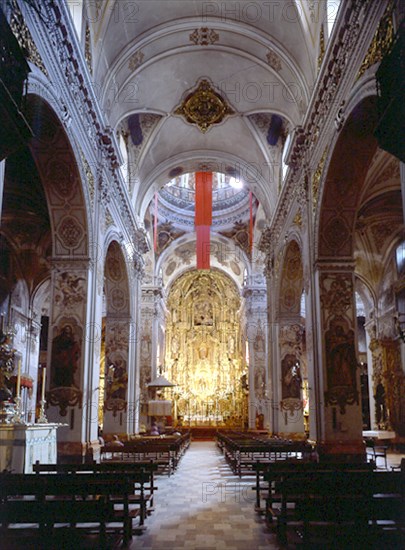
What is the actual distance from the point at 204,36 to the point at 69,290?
7632 millimetres

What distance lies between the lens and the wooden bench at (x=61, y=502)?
4.80 meters

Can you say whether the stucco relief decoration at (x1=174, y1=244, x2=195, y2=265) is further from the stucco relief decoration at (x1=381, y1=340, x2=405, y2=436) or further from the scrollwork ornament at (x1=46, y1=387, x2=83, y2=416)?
the scrollwork ornament at (x1=46, y1=387, x2=83, y2=416)

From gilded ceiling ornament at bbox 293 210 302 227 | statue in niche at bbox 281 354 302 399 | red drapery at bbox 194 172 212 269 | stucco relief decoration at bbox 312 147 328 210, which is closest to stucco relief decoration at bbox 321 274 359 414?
stucco relief decoration at bbox 312 147 328 210

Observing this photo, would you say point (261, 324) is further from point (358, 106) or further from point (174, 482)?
point (358, 106)

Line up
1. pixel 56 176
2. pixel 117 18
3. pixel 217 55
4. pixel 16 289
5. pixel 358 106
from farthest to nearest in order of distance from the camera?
pixel 16 289 → pixel 217 55 → pixel 117 18 → pixel 56 176 → pixel 358 106

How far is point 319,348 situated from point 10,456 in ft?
21.6

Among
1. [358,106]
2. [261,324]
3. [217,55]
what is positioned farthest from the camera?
[261,324]

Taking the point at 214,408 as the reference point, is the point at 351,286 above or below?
above

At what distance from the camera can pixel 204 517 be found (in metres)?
7.73

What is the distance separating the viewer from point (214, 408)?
36875 mm

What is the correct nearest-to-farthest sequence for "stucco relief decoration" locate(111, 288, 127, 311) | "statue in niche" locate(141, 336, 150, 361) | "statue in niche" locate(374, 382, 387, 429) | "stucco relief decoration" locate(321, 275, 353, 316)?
"stucco relief decoration" locate(321, 275, 353, 316)
"stucco relief decoration" locate(111, 288, 127, 311)
"statue in niche" locate(374, 382, 387, 429)
"statue in niche" locate(141, 336, 150, 361)

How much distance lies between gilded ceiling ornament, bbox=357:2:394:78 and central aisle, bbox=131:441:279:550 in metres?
6.16

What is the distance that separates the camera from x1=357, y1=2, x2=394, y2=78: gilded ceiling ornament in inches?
305

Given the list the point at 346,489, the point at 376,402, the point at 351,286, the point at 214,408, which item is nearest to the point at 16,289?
the point at 351,286
